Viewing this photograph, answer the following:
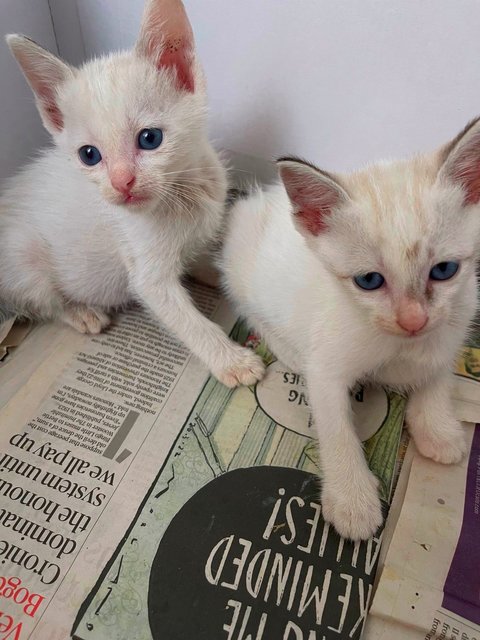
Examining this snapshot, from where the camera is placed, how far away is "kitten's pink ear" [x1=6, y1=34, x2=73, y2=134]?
972 millimetres

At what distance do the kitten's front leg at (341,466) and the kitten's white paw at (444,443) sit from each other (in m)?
0.14

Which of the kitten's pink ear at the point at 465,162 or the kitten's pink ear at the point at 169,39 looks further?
the kitten's pink ear at the point at 169,39

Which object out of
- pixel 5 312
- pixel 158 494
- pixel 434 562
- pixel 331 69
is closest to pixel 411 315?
pixel 434 562

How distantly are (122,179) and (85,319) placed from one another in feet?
1.71

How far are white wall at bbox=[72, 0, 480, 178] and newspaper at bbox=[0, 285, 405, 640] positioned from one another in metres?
0.58

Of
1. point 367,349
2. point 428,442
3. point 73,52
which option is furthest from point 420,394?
point 73,52

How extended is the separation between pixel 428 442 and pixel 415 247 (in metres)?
0.50

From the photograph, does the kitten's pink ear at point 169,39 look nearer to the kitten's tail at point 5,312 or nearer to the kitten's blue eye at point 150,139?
the kitten's blue eye at point 150,139

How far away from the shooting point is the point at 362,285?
2.70 ft

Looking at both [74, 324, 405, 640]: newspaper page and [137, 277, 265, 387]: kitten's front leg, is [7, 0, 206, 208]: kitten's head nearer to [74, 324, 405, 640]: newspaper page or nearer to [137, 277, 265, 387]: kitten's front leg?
[137, 277, 265, 387]: kitten's front leg

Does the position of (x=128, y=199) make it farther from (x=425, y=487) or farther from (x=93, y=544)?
(x=425, y=487)

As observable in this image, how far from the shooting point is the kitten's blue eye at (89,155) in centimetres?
102

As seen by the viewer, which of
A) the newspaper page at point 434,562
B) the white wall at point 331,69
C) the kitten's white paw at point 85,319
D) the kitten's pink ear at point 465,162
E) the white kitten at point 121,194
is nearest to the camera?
the kitten's pink ear at point 465,162

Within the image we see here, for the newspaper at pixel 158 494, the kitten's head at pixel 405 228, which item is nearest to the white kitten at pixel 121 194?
the newspaper at pixel 158 494
